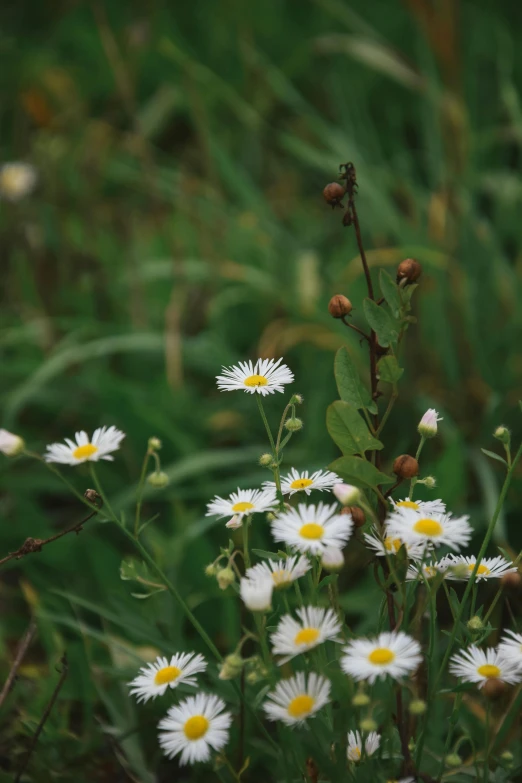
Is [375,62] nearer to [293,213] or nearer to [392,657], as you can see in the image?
[293,213]

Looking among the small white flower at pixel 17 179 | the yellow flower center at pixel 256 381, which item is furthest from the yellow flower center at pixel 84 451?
the small white flower at pixel 17 179

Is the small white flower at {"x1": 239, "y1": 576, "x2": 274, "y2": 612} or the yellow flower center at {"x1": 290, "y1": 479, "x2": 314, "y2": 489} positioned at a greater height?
the yellow flower center at {"x1": 290, "y1": 479, "x2": 314, "y2": 489}

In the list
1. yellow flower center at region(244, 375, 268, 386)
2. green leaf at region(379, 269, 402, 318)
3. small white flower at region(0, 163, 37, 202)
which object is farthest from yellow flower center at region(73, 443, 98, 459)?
small white flower at region(0, 163, 37, 202)

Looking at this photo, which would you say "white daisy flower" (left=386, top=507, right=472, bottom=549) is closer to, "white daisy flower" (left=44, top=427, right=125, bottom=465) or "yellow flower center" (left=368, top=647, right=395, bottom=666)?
"yellow flower center" (left=368, top=647, right=395, bottom=666)

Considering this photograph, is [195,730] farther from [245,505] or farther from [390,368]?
[390,368]

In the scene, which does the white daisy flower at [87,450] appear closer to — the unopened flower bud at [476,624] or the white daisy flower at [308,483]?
the white daisy flower at [308,483]

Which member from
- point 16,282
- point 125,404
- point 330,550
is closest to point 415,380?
point 125,404
